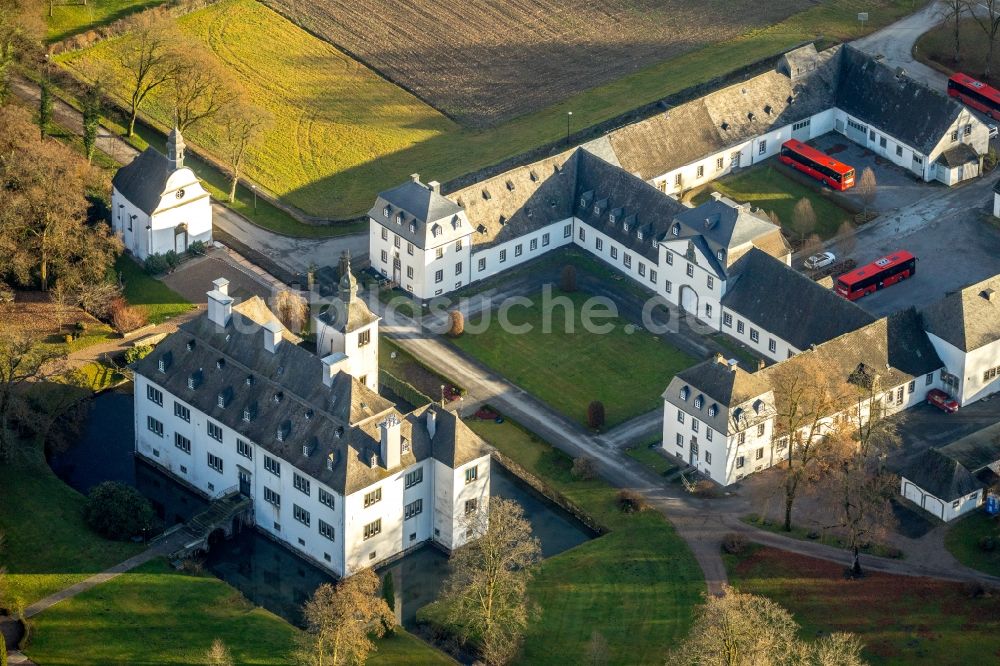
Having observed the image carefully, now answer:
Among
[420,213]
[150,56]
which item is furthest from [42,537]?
[150,56]

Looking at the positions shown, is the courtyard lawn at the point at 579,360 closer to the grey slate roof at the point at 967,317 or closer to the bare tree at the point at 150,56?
the grey slate roof at the point at 967,317

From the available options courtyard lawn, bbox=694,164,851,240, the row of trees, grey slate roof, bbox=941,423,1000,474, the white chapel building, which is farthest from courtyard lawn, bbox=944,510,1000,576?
the row of trees

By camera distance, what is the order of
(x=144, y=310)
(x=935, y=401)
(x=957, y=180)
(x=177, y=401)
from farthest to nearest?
(x=957, y=180) < (x=144, y=310) < (x=935, y=401) < (x=177, y=401)

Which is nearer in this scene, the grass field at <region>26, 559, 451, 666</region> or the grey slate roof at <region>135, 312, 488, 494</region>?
the grass field at <region>26, 559, 451, 666</region>

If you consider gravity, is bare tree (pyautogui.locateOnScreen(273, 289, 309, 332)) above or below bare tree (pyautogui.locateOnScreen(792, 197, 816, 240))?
below

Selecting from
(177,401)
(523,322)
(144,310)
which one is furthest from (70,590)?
(523,322)

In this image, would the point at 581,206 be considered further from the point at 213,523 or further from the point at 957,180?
the point at 213,523

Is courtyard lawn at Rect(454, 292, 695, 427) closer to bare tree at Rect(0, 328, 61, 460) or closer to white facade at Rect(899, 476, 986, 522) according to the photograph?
white facade at Rect(899, 476, 986, 522)

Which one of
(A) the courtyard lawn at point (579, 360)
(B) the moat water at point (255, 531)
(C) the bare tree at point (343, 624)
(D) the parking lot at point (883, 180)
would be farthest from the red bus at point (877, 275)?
(C) the bare tree at point (343, 624)
